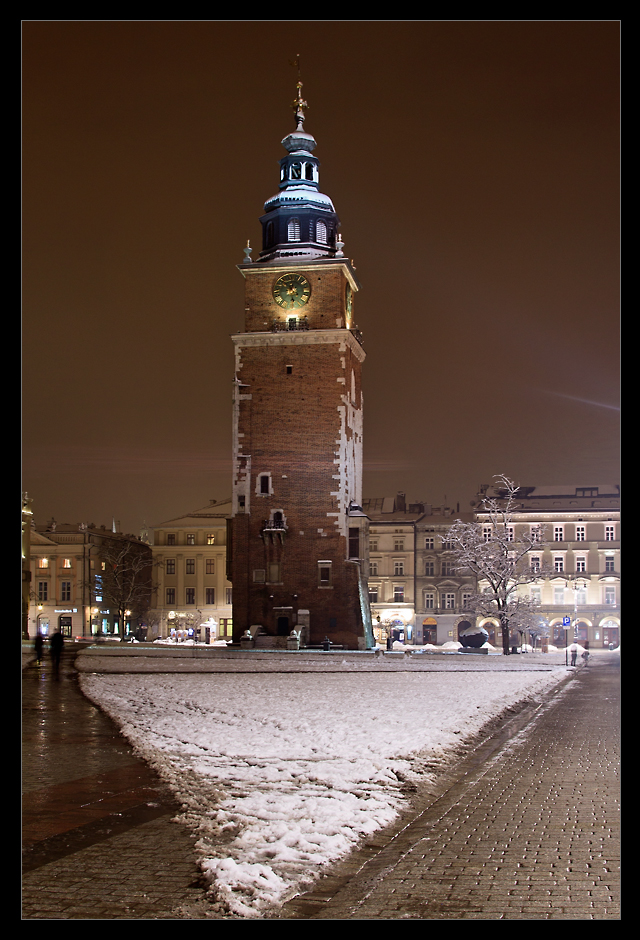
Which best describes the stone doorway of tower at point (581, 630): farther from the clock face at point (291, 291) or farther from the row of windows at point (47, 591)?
the row of windows at point (47, 591)

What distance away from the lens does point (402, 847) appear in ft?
29.0

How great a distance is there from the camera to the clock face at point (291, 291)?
57875 mm

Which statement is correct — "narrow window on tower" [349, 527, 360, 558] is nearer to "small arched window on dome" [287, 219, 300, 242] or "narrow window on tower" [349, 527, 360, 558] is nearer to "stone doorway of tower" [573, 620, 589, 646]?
"small arched window on dome" [287, 219, 300, 242]

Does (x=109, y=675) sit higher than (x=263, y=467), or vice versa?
(x=263, y=467)

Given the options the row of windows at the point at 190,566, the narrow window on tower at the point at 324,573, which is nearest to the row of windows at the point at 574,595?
the row of windows at the point at 190,566

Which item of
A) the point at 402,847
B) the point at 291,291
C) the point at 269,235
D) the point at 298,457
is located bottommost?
the point at 402,847

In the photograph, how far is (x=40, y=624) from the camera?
80438mm

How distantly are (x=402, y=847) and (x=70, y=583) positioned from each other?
79.5 meters

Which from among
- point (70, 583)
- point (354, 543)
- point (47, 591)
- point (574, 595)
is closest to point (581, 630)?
point (574, 595)

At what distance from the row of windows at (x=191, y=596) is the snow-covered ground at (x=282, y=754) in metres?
61.3

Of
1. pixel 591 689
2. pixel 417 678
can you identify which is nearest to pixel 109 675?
pixel 417 678

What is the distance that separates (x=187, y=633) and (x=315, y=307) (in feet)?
129

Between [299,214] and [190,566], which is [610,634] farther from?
[299,214]

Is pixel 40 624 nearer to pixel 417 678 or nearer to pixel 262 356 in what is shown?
pixel 262 356
